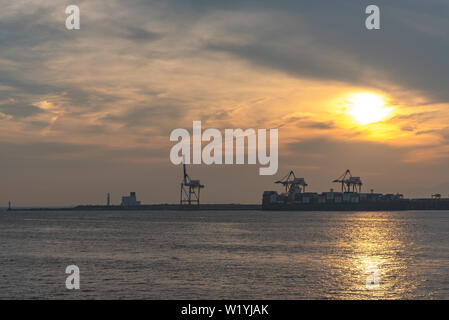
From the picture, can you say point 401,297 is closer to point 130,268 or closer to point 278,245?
point 130,268

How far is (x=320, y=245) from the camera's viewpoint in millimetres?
81750

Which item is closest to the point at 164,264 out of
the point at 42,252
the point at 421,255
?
the point at 42,252

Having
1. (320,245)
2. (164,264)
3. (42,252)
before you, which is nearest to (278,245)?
(320,245)

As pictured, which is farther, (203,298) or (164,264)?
(164,264)

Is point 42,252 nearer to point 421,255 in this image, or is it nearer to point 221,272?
point 221,272

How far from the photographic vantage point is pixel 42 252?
71188 millimetres
